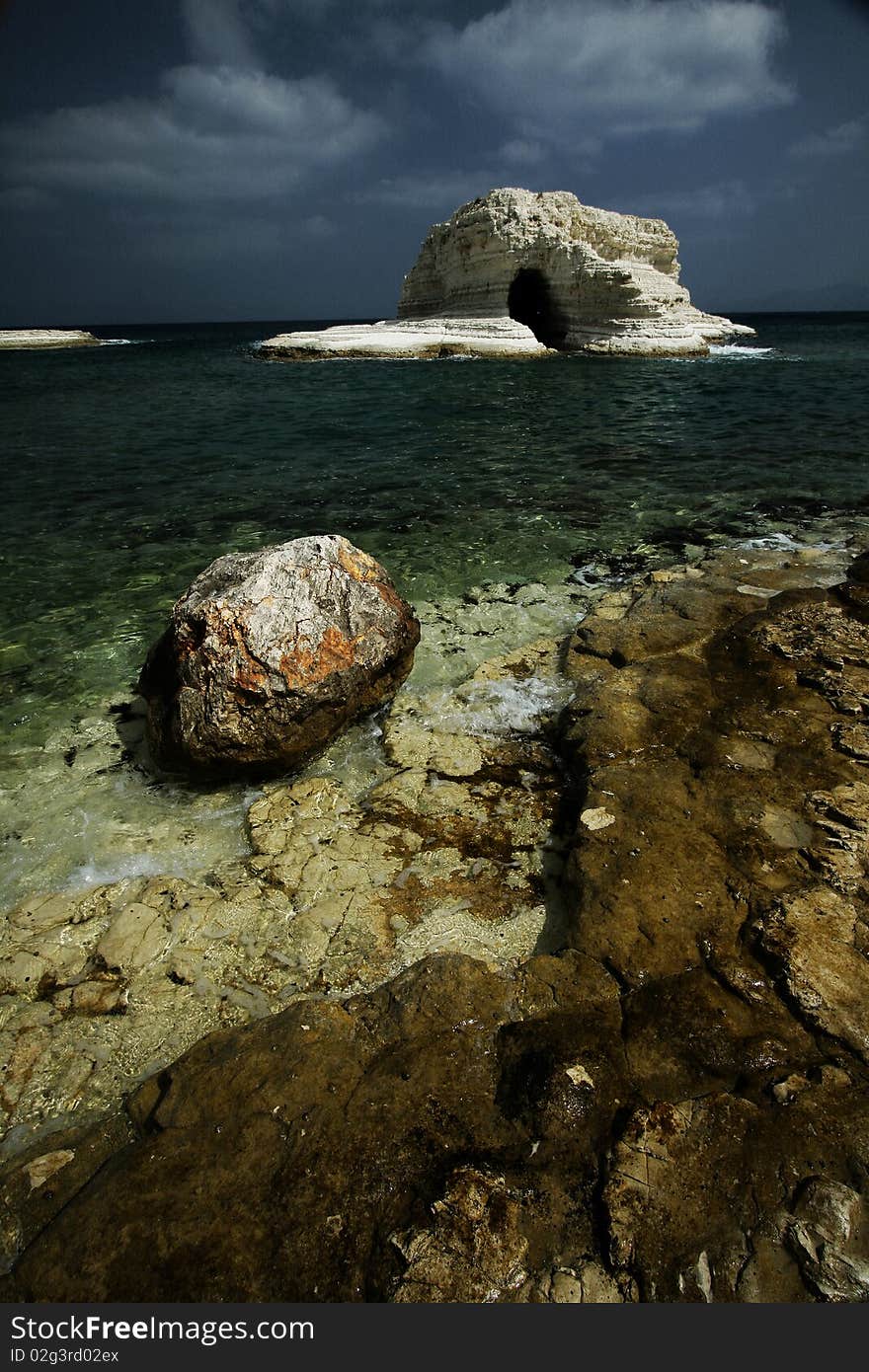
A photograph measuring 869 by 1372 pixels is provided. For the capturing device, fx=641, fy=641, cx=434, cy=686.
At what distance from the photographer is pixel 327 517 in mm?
9344

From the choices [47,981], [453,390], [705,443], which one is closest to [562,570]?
[47,981]

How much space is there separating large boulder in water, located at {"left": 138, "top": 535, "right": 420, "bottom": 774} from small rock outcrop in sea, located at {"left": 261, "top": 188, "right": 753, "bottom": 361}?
115ft

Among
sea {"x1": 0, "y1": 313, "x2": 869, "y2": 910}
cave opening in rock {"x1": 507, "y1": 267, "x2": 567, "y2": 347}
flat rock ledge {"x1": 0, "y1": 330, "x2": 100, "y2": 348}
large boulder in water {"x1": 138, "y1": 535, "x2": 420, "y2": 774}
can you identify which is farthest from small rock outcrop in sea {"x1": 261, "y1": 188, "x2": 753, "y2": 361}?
large boulder in water {"x1": 138, "y1": 535, "x2": 420, "y2": 774}

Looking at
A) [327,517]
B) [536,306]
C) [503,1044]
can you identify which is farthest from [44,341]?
[503,1044]

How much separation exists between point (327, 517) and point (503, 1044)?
26.7ft

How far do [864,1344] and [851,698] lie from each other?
357 centimetres

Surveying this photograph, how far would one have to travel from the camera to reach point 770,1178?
181cm

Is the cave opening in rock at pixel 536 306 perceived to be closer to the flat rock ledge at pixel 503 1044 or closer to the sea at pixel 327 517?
the sea at pixel 327 517

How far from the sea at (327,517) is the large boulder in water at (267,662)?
0.90 feet

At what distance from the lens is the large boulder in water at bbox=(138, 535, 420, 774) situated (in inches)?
A: 161

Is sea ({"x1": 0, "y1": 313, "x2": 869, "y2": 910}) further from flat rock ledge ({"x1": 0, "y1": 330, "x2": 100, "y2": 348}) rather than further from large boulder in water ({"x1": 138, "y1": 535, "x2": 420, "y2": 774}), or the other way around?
flat rock ledge ({"x1": 0, "y1": 330, "x2": 100, "y2": 348})

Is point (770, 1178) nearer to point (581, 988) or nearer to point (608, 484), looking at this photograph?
point (581, 988)

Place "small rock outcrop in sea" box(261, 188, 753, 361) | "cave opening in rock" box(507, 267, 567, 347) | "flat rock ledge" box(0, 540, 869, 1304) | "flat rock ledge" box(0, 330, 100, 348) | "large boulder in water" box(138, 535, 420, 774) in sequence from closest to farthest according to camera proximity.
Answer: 1. "flat rock ledge" box(0, 540, 869, 1304)
2. "large boulder in water" box(138, 535, 420, 774)
3. "small rock outcrop in sea" box(261, 188, 753, 361)
4. "cave opening in rock" box(507, 267, 567, 347)
5. "flat rock ledge" box(0, 330, 100, 348)

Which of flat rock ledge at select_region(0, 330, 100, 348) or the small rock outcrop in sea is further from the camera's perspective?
flat rock ledge at select_region(0, 330, 100, 348)
